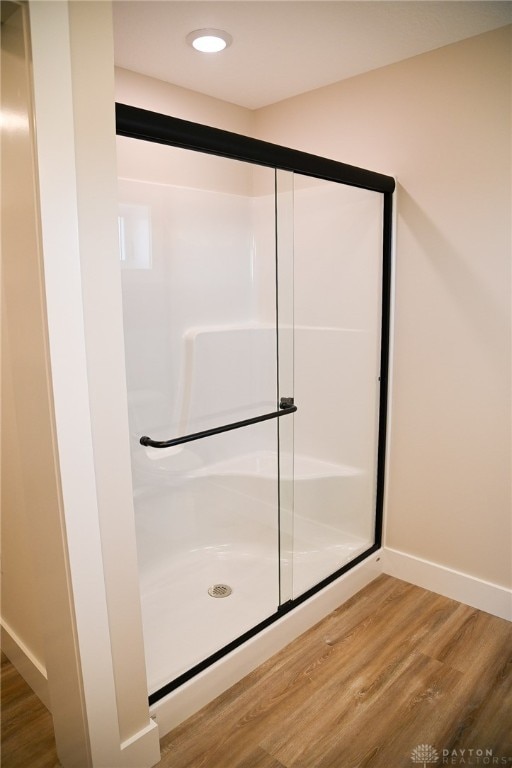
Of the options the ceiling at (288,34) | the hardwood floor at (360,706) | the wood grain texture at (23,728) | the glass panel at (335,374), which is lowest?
the wood grain texture at (23,728)

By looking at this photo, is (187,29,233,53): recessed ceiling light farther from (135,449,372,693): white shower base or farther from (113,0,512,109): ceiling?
(135,449,372,693): white shower base

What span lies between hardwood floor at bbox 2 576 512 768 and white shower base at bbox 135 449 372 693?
0.26m

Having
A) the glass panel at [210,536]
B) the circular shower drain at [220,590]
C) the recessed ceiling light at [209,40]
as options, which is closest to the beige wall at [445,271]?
the recessed ceiling light at [209,40]

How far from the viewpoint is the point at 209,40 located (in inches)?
78.7

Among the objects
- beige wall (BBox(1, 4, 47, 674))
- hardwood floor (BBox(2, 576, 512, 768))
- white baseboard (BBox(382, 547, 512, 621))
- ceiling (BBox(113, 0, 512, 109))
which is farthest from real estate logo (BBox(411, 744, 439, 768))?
ceiling (BBox(113, 0, 512, 109))

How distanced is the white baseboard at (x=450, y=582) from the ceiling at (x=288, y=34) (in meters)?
2.23

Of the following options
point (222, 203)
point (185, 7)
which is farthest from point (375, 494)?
point (185, 7)

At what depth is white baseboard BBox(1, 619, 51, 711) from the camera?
1.80 metres

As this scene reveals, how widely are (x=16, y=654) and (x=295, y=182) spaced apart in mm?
2083

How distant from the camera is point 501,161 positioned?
2.02m

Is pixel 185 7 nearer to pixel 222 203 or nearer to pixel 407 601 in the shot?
pixel 222 203

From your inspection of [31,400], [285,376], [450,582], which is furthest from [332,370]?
[31,400]

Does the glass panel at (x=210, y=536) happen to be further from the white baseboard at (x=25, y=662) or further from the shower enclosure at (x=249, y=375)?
the white baseboard at (x=25, y=662)

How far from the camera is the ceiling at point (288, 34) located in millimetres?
1768
